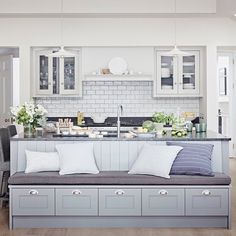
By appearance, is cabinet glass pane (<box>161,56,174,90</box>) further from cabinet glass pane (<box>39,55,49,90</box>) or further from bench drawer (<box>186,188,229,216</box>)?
bench drawer (<box>186,188,229,216</box>)

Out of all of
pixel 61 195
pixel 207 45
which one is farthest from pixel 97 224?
pixel 207 45

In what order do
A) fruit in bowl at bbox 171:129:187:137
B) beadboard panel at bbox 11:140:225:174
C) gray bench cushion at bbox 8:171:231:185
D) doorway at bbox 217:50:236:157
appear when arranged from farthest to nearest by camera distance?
doorway at bbox 217:50:236:157 → fruit in bowl at bbox 171:129:187:137 → beadboard panel at bbox 11:140:225:174 → gray bench cushion at bbox 8:171:231:185

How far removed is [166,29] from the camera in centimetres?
812

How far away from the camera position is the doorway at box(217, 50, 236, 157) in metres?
10.7

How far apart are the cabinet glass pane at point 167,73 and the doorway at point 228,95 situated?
243 centimetres

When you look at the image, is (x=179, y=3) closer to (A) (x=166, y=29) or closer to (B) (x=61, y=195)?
(A) (x=166, y=29)

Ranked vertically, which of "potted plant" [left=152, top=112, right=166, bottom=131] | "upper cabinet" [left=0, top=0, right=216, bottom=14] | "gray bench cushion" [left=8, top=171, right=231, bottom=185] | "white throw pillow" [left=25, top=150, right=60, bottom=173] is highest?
"upper cabinet" [left=0, top=0, right=216, bottom=14]

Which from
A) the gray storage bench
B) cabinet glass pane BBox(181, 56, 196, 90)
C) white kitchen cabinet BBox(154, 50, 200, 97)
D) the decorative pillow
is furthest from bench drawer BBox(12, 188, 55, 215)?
cabinet glass pane BBox(181, 56, 196, 90)

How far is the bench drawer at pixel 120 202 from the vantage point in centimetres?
501

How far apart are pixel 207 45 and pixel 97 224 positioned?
428 centimetres

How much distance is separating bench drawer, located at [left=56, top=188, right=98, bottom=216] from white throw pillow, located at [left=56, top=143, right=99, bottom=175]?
0.72 feet

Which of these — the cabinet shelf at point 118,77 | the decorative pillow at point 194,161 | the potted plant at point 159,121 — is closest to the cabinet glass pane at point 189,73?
the cabinet shelf at point 118,77

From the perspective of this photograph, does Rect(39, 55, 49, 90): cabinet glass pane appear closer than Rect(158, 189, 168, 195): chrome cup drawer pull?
No

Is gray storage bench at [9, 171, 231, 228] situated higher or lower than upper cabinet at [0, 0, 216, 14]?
lower
